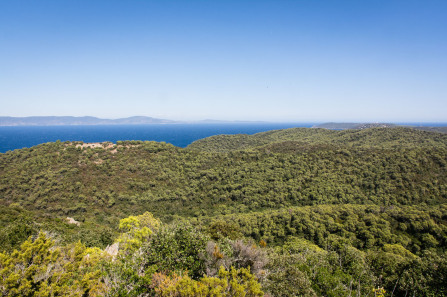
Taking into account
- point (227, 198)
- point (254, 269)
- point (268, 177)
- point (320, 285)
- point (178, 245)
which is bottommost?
point (227, 198)

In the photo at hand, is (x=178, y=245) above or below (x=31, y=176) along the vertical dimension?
above

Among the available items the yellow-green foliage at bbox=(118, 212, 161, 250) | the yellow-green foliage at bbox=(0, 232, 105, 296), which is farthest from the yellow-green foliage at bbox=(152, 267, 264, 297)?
the yellow-green foliage at bbox=(118, 212, 161, 250)

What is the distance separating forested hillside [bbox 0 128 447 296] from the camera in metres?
12.3

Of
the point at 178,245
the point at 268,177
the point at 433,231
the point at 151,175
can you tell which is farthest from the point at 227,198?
the point at 178,245

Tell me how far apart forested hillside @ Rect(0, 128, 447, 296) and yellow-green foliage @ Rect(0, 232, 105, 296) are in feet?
0.28

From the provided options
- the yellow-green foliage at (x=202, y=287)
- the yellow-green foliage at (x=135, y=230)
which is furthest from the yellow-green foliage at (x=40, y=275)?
the yellow-green foliage at (x=135, y=230)

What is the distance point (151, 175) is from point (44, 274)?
5721cm

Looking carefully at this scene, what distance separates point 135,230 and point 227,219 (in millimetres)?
29176

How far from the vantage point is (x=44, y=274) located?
10.9 m

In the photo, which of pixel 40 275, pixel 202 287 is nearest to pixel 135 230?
pixel 40 275

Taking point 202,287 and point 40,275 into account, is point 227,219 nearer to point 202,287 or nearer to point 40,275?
point 202,287

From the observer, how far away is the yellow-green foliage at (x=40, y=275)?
971cm

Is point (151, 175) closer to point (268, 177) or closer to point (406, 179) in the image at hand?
point (268, 177)

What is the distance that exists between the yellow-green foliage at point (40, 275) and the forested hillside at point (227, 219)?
8 cm
